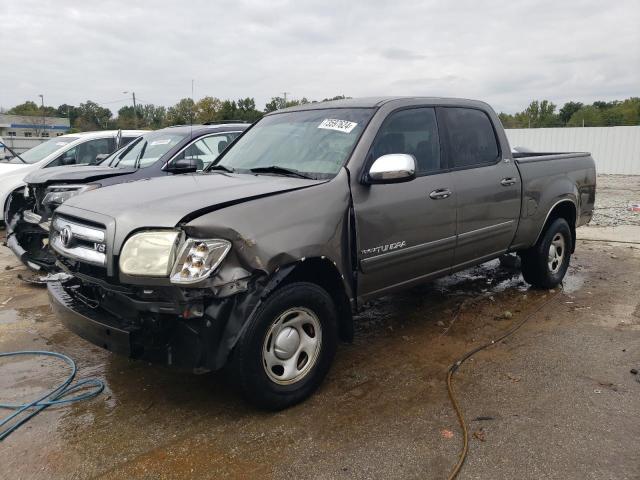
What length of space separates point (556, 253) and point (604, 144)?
74.4 feet

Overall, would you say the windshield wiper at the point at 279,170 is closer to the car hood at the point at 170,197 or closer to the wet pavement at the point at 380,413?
the car hood at the point at 170,197

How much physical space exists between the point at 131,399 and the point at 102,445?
54cm

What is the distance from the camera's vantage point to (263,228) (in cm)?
300

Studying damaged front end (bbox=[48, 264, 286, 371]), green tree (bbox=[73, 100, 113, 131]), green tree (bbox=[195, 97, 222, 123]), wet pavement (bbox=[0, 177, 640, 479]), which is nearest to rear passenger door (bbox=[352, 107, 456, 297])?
wet pavement (bbox=[0, 177, 640, 479])

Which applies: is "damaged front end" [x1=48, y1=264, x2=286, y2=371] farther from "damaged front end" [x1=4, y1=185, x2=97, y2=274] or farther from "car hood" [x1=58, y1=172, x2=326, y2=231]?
"damaged front end" [x1=4, y1=185, x2=97, y2=274]

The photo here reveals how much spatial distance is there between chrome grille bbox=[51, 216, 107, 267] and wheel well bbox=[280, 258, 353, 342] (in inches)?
43.3

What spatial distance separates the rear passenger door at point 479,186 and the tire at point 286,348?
5.37 ft

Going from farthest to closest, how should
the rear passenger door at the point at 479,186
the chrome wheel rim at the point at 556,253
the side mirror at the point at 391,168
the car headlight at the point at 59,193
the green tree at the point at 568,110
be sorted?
the green tree at the point at 568,110 < the chrome wheel rim at the point at 556,253 < the car headlight at the point at 59,193 < the rear passenger door at the point at 479,186 < the side mirror at the point at 391,168

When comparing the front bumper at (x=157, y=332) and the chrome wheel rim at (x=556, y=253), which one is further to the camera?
the chrome wheel rim at (x=556, y=253)

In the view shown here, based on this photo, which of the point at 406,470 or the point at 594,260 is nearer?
the point at 406,470

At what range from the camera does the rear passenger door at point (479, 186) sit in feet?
14.5

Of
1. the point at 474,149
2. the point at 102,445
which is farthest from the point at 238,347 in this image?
the point at 474,149

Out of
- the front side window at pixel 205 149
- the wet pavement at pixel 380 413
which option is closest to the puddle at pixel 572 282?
the wet pavement at pixel 380 413

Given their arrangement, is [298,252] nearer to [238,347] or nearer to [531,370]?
[238,347]
